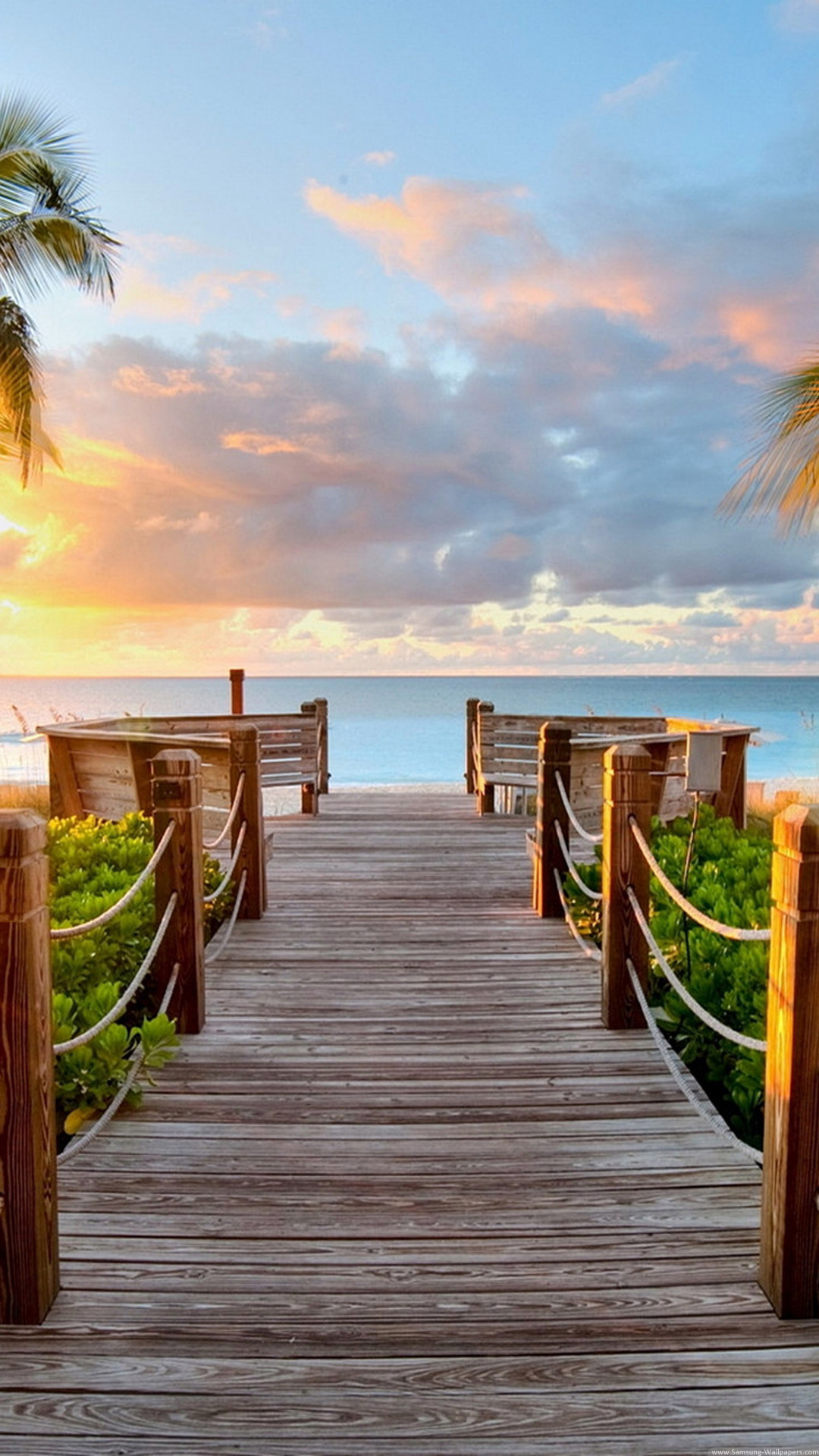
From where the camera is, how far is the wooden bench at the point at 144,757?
25.3 feet

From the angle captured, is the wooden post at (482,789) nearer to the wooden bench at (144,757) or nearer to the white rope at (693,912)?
the wooden bench at (144,757)

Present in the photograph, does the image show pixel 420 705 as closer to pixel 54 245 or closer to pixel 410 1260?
pixel 54 245

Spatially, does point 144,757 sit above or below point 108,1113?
above

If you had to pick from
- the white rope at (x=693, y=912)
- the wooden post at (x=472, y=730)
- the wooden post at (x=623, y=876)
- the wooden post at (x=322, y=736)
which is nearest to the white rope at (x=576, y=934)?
the wooden post at (x=623, y=876)

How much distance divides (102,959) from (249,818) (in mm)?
1671

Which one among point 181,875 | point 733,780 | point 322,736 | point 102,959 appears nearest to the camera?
point 181,875

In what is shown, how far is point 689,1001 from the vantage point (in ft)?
9.79

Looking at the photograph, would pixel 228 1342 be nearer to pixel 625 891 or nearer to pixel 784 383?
pixel 625 891

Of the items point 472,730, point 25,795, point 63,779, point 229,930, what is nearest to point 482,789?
point 472,730

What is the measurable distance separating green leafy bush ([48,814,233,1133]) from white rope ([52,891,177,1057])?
0.30 feet

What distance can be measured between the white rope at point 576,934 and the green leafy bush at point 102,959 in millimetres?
2429

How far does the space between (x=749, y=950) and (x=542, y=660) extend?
12957cm

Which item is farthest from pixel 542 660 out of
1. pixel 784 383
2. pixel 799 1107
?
pixel 799 1107

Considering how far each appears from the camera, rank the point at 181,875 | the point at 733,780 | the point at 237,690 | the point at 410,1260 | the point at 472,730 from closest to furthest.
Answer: the point at 410,1260
the point at 181,875
the point at 733,780
the point at 472,730
the point at 237,690
